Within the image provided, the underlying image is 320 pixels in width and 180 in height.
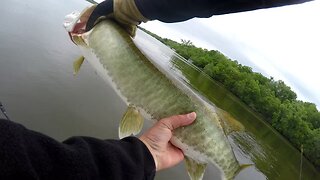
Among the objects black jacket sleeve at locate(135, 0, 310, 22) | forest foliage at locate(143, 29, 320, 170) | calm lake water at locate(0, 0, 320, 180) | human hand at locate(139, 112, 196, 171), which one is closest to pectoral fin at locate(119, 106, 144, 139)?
human hand at locate(139, 112, 196, 171)

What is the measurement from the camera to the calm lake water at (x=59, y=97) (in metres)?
13.5

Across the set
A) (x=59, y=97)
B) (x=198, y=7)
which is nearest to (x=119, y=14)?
(x=198, y=7)

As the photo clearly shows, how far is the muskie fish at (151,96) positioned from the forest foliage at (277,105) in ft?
101

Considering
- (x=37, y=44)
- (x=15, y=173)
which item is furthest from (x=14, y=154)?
(x=37, y=44)

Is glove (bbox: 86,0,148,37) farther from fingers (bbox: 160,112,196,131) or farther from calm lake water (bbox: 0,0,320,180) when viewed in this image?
calm lake water (bbox: 0,0,320,180)

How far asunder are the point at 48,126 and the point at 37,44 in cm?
975

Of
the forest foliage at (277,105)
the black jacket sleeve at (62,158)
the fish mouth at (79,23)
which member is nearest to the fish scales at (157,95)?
the fish mouth at (79,23)

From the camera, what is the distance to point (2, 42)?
1819cm

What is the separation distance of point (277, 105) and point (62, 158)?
41.2m

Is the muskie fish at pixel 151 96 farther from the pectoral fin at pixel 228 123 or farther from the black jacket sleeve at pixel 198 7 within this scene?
the black jacket sleeve at pixel 198 7

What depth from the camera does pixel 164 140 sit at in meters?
2.20

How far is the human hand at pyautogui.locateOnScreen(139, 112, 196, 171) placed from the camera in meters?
2.09

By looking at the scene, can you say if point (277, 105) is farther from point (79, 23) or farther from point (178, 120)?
point (178, 120)

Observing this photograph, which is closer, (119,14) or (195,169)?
(195,169)
